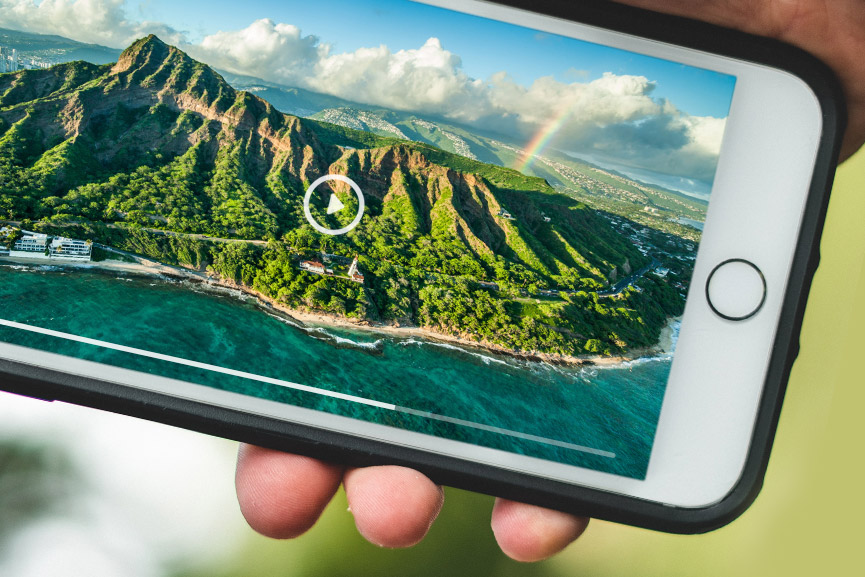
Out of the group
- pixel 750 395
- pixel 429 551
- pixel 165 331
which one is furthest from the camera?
pixel 429 551

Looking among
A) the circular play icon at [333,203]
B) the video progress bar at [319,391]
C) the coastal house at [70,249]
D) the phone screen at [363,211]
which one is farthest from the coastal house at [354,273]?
the coastal house at [70,249]

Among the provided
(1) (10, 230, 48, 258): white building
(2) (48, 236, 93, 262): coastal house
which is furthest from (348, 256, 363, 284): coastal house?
(1) (10, 230, 48, 258): white building

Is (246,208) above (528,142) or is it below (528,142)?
below

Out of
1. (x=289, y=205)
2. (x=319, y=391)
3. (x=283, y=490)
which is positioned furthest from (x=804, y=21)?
(x=283, y=490)

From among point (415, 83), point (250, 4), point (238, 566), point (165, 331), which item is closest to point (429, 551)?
point (238, 566)

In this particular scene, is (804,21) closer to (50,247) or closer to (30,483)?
(50,247)

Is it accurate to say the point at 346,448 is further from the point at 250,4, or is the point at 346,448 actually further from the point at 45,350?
the point at 250,4

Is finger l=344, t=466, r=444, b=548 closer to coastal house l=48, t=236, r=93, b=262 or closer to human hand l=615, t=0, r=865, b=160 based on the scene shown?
coastal house l=48, t=236, r=93, b=262
